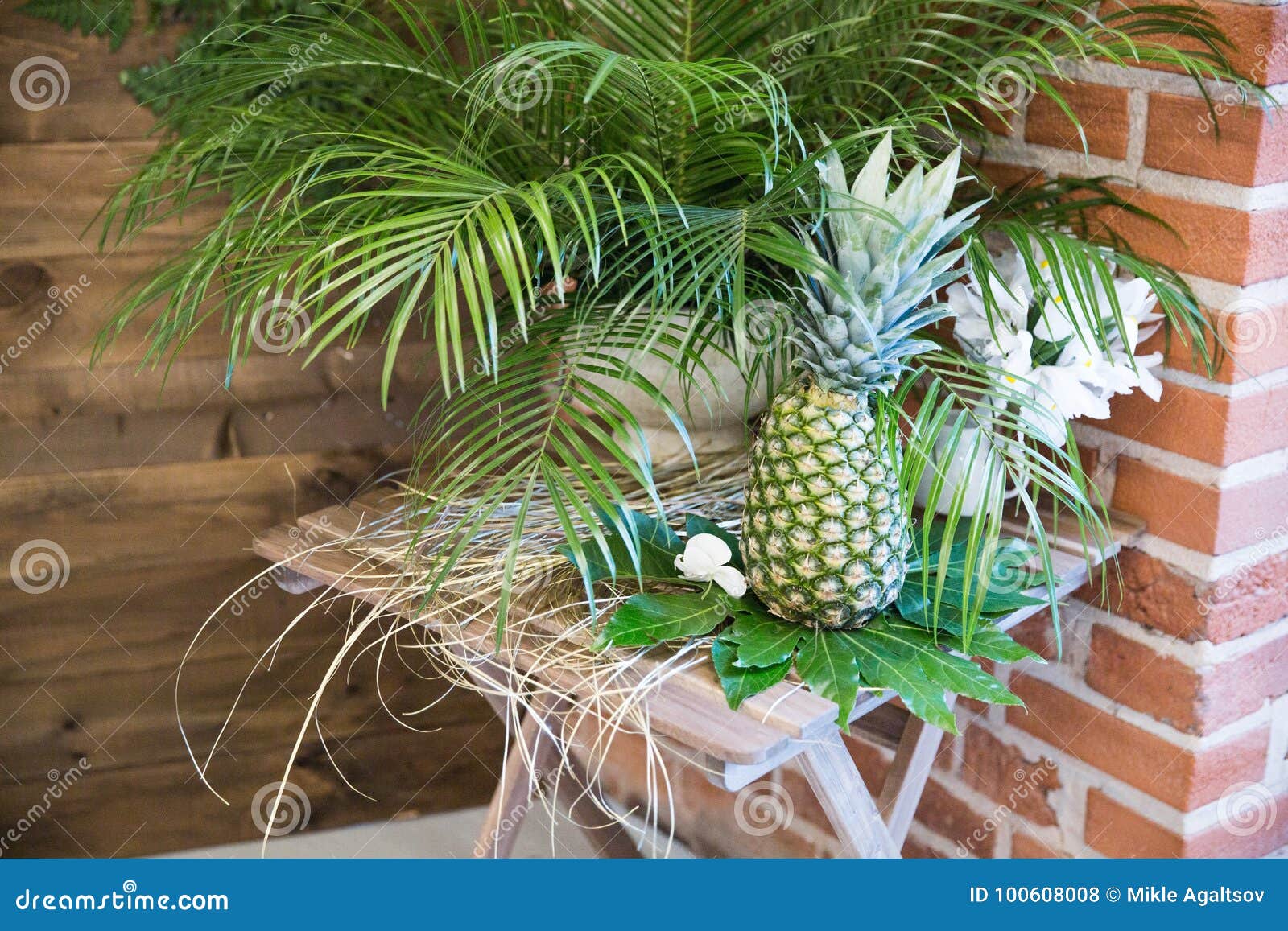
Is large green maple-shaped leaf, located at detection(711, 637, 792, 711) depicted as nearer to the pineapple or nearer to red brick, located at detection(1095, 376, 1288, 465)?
the pineapple

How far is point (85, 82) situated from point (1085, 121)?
1.05m

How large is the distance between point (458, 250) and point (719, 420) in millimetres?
435

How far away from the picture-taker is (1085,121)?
1.06 metres

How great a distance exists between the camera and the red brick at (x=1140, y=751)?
111 cm

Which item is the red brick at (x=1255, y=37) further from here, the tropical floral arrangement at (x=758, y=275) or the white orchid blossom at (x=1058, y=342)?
the white orchid blossom at (x=1058, y=342)

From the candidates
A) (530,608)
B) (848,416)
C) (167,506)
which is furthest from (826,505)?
(167,506)

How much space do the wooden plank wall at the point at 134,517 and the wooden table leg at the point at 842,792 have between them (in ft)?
2.50

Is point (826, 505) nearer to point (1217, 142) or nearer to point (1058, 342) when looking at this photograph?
point (1058, 342)

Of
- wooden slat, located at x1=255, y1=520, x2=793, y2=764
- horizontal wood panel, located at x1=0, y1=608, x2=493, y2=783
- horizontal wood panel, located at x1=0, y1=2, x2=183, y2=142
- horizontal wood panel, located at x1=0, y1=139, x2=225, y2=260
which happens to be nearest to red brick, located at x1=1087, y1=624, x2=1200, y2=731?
wooden slat, located at x1=255, y1=520, x2=793, y2=764

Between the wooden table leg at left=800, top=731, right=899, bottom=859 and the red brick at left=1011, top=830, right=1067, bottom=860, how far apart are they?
37cm

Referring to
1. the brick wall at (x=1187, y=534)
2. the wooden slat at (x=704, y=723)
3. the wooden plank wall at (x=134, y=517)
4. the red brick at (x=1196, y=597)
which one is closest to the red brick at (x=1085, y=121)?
the brick wall at (x=1187, y=534)

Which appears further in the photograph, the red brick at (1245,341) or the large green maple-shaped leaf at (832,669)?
the red brick at (1245,341)

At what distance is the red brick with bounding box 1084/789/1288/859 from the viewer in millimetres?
1131

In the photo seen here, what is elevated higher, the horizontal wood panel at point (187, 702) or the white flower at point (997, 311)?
the white flower at point (997, 311)
